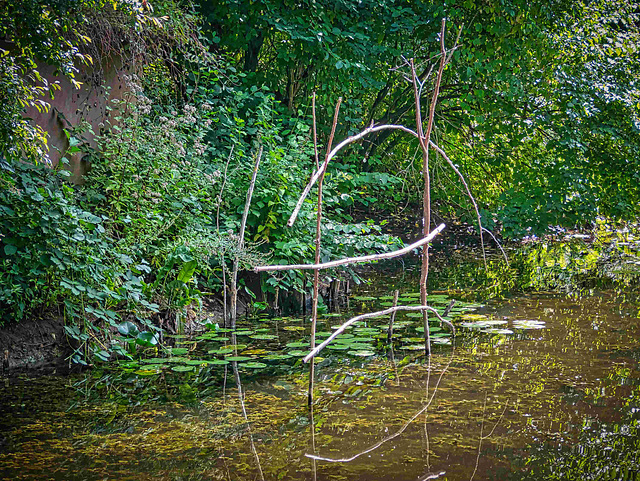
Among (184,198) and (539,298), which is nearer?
(184,198)

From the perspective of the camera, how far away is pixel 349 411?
3459 mm

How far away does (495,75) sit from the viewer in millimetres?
8281

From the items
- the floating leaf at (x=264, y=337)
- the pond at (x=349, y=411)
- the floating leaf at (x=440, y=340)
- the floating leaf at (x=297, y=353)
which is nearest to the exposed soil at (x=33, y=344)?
the pond at (x=349, y=411)

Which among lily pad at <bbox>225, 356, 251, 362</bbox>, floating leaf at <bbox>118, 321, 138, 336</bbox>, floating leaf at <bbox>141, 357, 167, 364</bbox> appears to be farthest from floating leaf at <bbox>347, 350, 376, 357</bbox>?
floating leaf at <bbox>118, 321, 138, 336</bbox>

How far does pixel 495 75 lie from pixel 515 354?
16.2ft

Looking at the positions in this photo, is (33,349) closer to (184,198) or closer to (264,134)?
(184,198)

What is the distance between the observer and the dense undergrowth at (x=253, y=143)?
410 centimetres

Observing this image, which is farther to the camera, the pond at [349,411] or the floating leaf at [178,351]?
the floating leaf at [178,351]

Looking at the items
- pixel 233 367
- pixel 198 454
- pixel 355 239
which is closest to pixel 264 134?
pixel 355 239

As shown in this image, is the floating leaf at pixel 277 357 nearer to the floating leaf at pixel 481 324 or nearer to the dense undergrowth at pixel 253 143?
the dense undergrowth at pixel 253 143

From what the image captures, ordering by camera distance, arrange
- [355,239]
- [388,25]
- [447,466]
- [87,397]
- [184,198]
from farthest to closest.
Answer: [388,25], [355,239], [184,198], [87,397], [447,466]

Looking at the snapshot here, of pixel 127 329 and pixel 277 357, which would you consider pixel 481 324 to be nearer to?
pixel 277 357

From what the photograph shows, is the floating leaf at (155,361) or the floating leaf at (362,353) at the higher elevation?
the floating leaf at (362,353)

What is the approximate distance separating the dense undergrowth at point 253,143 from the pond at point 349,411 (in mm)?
739
